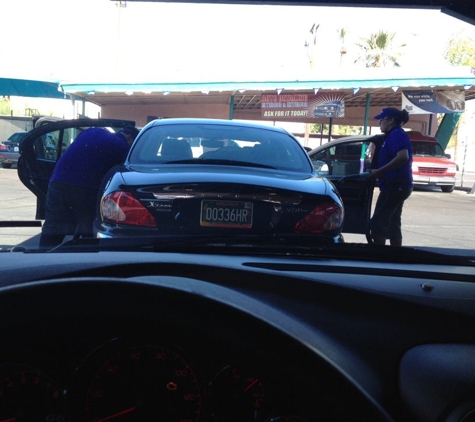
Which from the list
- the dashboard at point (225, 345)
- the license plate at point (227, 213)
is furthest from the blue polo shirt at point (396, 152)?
the dashboard at point (225, 345)

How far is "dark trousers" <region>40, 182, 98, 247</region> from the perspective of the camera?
448 cm

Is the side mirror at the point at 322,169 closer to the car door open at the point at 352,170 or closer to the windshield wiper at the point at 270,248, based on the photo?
the car door open at the point at 352,170

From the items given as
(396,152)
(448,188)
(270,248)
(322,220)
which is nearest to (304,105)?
(448,188)

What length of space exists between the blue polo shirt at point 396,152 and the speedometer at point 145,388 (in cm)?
Result: 344

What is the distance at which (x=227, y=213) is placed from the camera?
367 cm

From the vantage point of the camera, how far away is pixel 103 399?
187 cm

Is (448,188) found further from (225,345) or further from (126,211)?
(225,345)

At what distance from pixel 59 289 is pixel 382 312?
1142 mm

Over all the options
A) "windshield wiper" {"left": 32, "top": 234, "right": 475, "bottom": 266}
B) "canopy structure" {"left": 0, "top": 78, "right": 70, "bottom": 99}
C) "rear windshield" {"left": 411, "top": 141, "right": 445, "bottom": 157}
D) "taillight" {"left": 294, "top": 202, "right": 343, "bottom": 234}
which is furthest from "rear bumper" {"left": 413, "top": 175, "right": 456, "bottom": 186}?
Result: "canopy structure" {"left": 0, "top": 78, "right": 70, "bottom": 99}

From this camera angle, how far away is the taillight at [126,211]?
388 cm

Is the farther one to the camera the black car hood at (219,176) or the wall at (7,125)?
the wall at (7,125)

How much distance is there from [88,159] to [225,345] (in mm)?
3135

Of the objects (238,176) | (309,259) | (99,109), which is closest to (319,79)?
(99,109)

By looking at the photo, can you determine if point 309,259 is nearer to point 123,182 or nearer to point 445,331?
point 445,331
